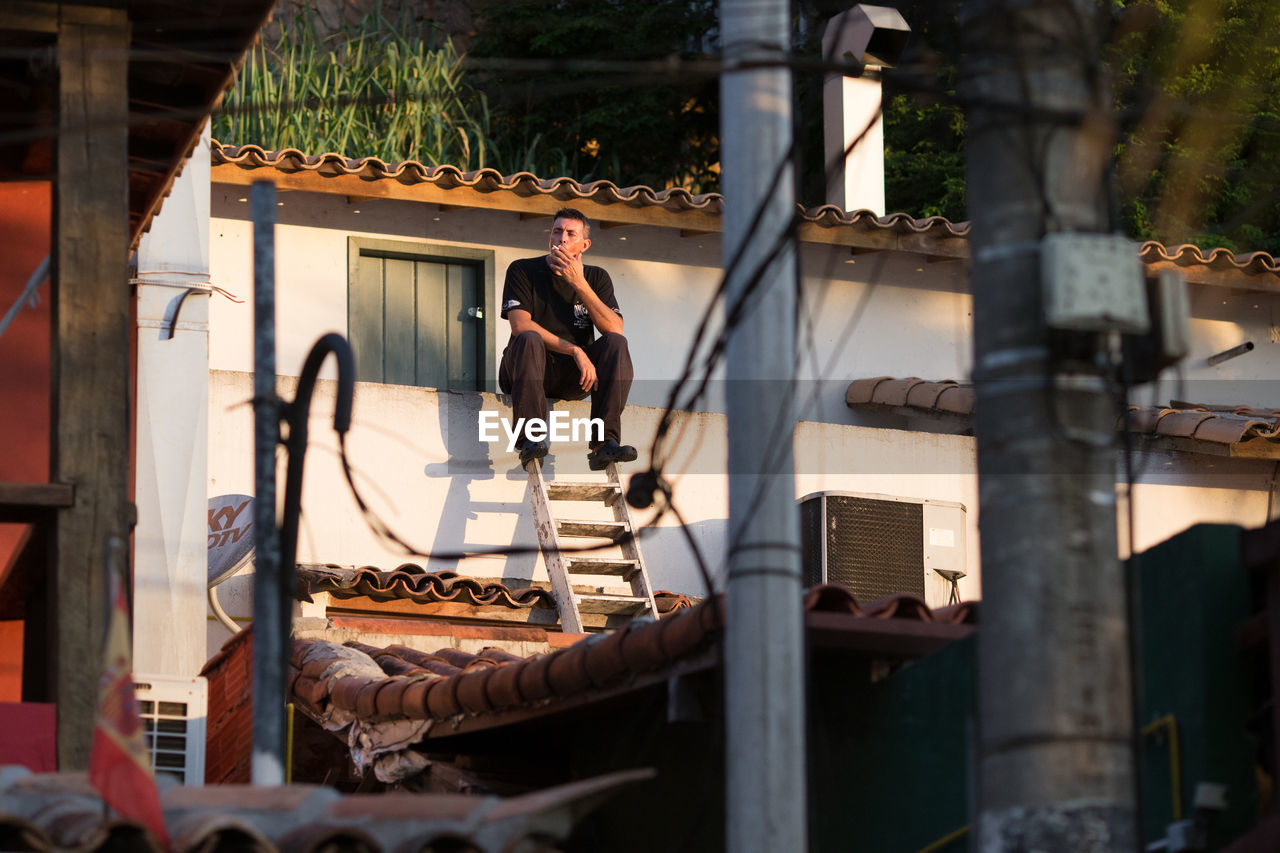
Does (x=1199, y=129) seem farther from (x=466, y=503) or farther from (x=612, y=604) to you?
(x=612, y=604)

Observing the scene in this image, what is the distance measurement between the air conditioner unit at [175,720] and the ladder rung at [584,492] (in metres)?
3.63

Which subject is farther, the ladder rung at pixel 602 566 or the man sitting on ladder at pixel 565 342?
the man sitting on ladder at pixel 565 342

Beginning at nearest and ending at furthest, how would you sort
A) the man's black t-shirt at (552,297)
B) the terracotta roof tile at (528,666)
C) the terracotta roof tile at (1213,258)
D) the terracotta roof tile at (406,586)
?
the terracotta roof tile at (528,666) → the terracotta roof tile at (406,586) → the man's black t-shirt at (552,297) → the terracotta roof tile at (1213,258)

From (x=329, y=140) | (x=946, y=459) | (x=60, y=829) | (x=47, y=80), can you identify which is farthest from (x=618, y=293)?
(x=60, y=829)

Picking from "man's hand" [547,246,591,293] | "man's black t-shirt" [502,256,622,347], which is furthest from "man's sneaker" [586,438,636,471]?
"man's hand" [547,246,591,293]

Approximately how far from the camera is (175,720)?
8.00m

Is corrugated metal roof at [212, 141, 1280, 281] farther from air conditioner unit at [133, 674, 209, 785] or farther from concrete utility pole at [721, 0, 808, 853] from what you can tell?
concrete utility pole at [721, 0, 808, 853]

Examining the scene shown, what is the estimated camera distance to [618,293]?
13703mm

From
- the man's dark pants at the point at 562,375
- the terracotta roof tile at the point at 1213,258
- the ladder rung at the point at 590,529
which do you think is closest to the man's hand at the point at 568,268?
the man's dark pants at the point at 562,375

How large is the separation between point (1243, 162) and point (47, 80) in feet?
50.0

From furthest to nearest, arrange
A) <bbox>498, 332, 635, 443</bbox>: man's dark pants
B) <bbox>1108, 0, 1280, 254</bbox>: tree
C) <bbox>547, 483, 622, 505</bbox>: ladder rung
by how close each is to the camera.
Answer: <bbox>1108, 0, 1280, 254</bbox>: tree, <bbox>547, 483, 622, 505</bbox>: ladder rung, <bbox>498, 332, 635, 443</bbox>: man's dark pants

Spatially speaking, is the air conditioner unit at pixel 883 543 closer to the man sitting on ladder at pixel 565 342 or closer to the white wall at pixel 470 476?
the white wall at pixel 470 476

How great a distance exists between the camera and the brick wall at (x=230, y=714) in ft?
27.9

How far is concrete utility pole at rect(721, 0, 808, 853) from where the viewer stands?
4.59 meters
